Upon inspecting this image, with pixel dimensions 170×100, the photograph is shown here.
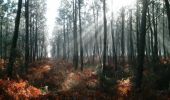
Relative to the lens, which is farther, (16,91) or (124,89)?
(124,89)

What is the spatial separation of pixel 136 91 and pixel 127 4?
30545mm

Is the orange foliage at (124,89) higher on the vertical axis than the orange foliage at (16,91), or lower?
lower

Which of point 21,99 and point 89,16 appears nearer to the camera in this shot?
point 21,99

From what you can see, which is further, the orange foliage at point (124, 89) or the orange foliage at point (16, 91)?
the orange foliage at point (124, 89)

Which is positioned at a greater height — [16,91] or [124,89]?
[16,91]

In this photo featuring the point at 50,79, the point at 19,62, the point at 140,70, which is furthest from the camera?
the point at 19,62

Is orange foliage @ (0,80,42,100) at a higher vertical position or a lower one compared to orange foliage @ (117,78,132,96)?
higher

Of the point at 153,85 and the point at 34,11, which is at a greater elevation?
the point at 34,11

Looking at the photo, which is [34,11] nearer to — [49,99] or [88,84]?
[88,84]

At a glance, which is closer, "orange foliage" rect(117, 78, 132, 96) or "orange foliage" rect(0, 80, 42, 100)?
"orange foliage" rect(0, 80, 42, 100)

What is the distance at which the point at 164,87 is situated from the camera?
20.0 m

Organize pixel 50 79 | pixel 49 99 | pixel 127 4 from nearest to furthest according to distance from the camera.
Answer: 1. pixel 49 99
2. pixel 50 79
3. pixel 127 4

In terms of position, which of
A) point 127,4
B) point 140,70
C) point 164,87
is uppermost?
point 127,4

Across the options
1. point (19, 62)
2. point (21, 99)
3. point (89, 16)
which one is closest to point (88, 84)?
point (21, 99)
